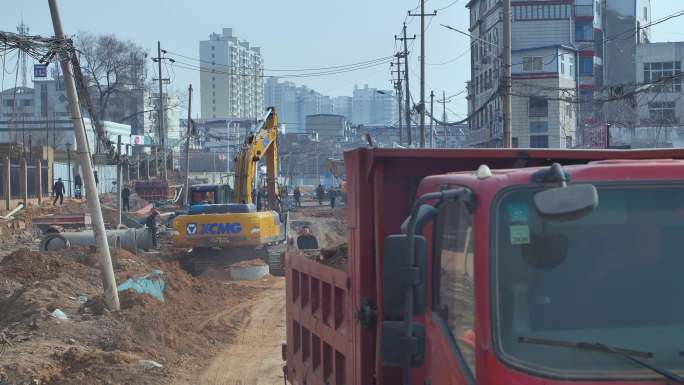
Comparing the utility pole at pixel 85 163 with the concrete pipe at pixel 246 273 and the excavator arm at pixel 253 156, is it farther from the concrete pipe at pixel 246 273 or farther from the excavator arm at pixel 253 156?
the excavator arm at pixel 253 156

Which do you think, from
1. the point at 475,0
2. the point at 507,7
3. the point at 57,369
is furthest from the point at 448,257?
the point at 475,0

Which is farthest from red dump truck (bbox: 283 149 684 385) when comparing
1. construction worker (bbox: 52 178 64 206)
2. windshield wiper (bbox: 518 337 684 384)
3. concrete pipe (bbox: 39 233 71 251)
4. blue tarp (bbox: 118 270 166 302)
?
construction worker (bbox: 52 178 64 206)

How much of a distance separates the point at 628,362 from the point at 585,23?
70.6m

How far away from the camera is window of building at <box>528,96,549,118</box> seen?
60844mm

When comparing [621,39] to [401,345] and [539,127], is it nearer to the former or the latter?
[539,127]

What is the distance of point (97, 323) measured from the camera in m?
14.3

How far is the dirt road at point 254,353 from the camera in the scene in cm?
1209

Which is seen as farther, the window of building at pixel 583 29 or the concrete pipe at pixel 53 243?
the window of building at pixel 583 29

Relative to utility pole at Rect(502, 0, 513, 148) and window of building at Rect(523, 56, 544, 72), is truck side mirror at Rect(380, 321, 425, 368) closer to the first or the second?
utility pole at Rect(502, 0, 513, 148)

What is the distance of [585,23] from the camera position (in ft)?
230

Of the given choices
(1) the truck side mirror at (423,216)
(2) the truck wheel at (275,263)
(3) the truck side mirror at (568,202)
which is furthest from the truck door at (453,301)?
(2) the truck wheel at (275,263)

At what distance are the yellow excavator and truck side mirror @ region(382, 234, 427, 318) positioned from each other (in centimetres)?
2020

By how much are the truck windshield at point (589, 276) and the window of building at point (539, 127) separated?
193 ft

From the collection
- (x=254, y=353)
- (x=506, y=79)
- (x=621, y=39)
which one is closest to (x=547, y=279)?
(x=254, y=353)
